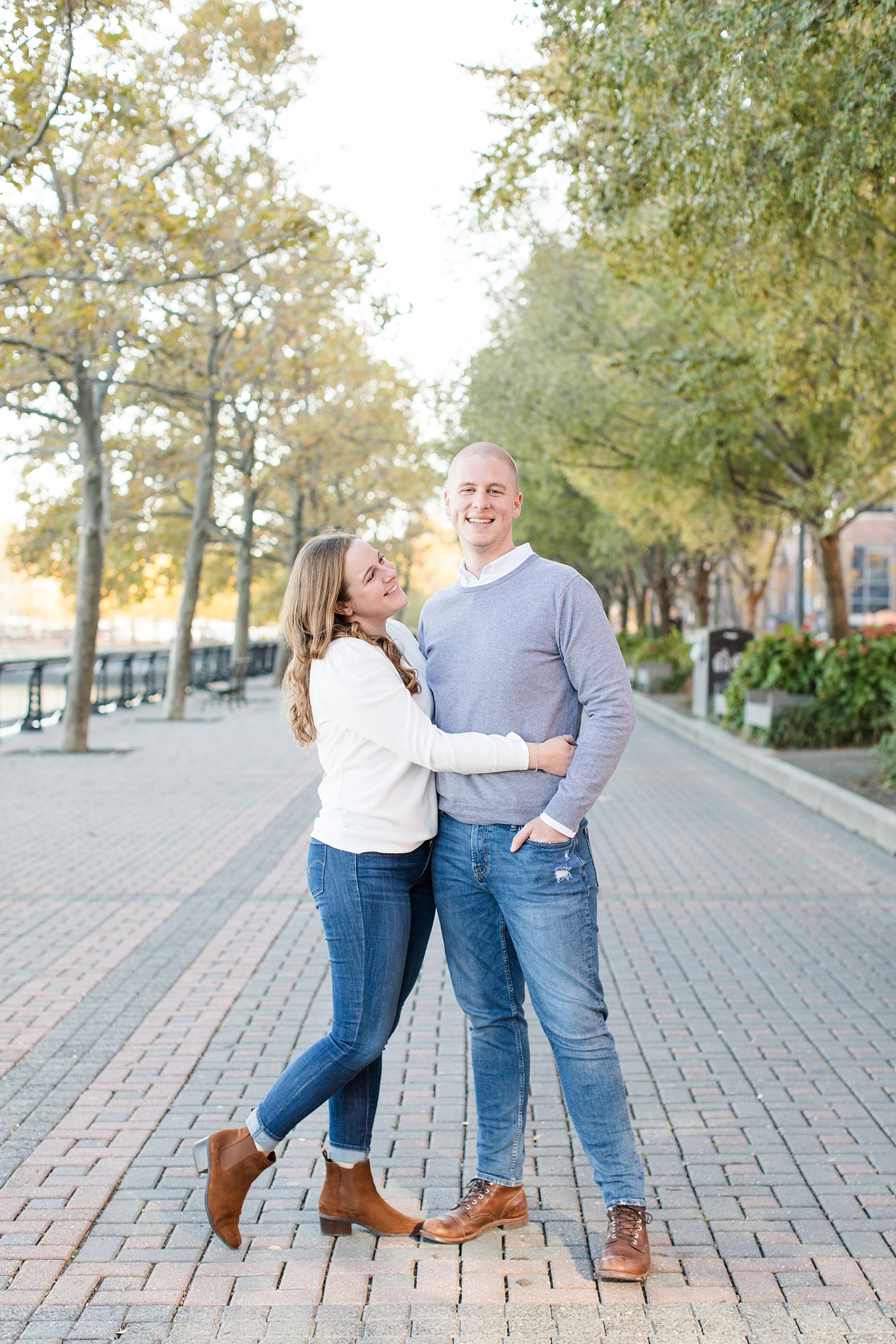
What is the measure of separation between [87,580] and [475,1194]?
45.2 feet

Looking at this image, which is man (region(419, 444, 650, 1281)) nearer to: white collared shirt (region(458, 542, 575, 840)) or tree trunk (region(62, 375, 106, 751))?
white collared shirt (region(458, 542, 575, 840))

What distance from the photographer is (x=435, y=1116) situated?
170 inches

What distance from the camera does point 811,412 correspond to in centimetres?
1794

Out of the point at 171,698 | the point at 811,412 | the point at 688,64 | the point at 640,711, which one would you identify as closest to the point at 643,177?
the point at 688,64

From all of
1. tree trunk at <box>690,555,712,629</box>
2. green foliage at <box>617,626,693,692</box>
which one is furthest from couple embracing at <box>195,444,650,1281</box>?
tree trunk at <box>690,555,712,629</box>

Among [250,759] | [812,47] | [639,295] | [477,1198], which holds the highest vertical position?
[639,295]

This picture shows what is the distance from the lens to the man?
3.14m

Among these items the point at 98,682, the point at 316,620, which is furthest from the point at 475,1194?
the point at 98,682

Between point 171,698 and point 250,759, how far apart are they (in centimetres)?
652

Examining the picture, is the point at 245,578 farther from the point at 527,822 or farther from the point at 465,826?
the point at 527,822

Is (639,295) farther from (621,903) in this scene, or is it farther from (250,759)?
(621,903)

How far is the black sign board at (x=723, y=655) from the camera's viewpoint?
64.1 ft

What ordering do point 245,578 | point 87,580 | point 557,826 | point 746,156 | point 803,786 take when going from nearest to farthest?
point 557,826 → point 746,156 → point 803,786 → point 87,580 → point 245,578

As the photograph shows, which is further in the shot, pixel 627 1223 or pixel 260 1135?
pixel 260 1135
